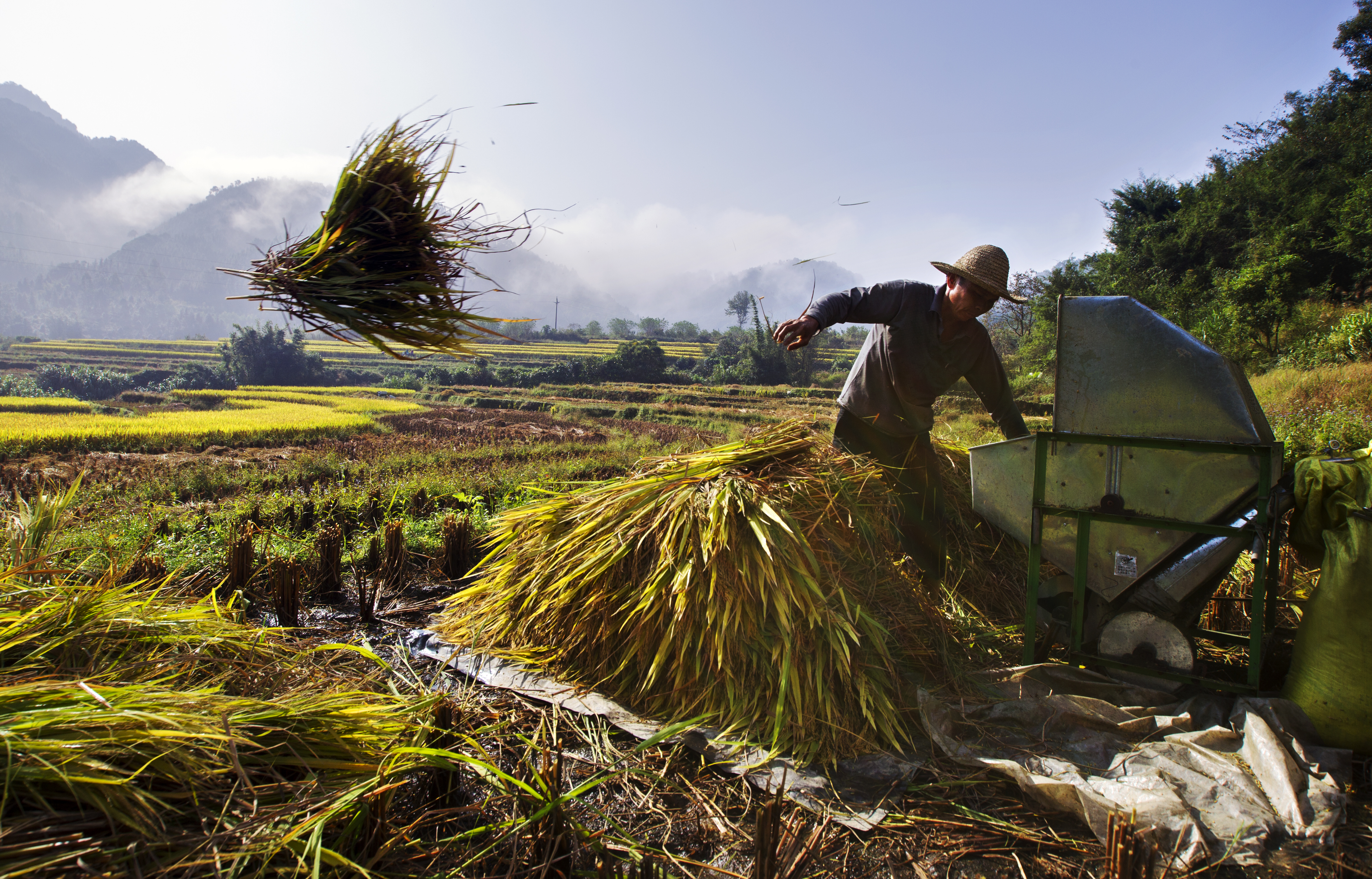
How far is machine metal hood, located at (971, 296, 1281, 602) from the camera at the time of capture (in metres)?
2.15

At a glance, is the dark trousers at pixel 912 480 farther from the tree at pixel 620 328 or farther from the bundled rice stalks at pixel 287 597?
the tree at pixel 620 328

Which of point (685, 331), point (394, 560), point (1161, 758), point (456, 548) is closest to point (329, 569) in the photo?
point (394, 560)

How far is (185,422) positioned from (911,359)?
1817 centimetres

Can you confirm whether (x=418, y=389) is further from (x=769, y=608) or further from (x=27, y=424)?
(x=769, y=608)

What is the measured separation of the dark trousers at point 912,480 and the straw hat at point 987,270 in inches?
28.1

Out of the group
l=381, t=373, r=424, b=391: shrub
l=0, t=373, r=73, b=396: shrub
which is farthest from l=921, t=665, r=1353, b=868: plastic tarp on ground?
l=0, t=373, r=73, b=396: shrub

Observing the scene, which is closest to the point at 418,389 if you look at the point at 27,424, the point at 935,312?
the point at 27,424

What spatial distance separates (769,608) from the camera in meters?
2.11

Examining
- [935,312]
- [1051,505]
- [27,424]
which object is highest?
[935,312]

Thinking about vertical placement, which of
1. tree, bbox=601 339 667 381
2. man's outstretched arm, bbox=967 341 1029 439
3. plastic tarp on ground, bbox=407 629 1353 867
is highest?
tree, bbox=601 339 667 381

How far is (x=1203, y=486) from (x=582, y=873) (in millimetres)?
2326

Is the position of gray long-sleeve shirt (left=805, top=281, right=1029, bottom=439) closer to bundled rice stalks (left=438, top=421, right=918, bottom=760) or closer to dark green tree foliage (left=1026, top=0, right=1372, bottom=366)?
bundled rice stalks (left=438, top=421, right=918, bottom=760)

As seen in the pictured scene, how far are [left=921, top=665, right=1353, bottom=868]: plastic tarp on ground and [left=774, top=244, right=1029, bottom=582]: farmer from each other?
0.71 m

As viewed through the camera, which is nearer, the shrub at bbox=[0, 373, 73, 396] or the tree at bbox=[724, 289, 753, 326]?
the shrub at bbox=[0, 373, 73, 396]
